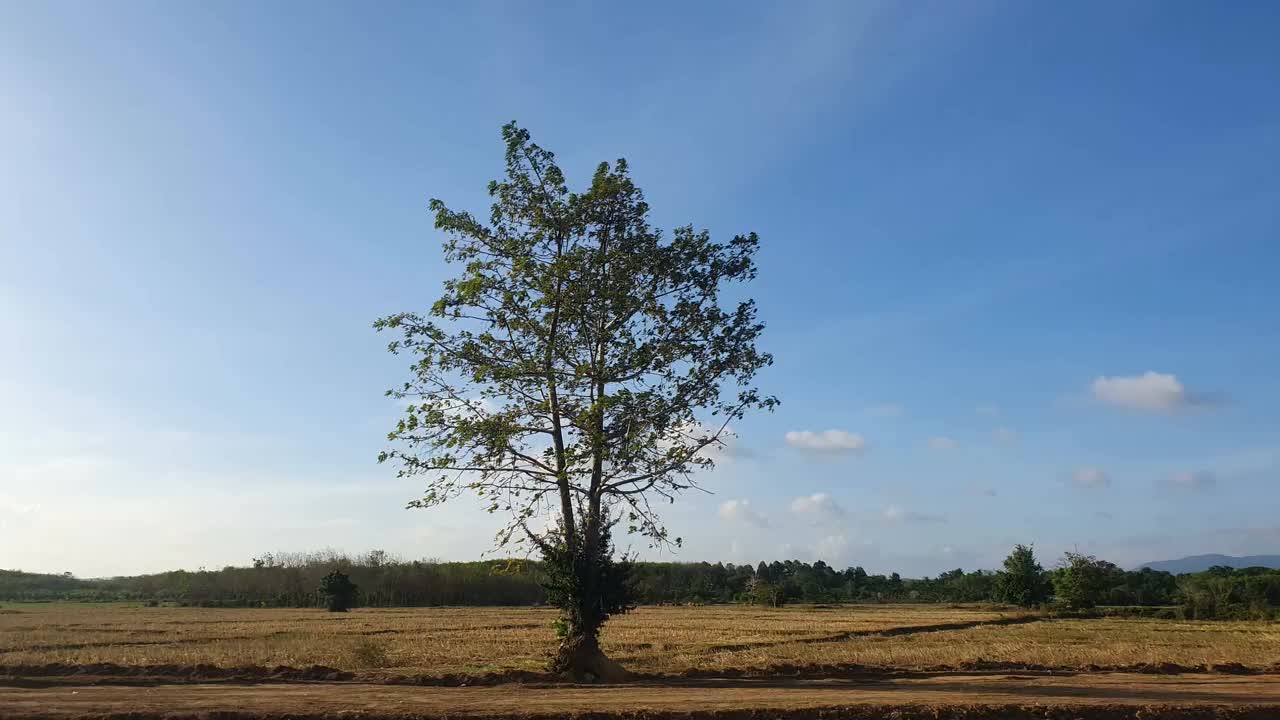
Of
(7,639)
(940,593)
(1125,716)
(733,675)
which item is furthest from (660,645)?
(940,593)

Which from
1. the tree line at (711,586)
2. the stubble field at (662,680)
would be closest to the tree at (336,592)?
the tree line at (711,586)

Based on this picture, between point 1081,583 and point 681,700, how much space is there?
62931 mm

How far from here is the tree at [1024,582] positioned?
7062 centimetres

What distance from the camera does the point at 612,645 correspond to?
102 feet

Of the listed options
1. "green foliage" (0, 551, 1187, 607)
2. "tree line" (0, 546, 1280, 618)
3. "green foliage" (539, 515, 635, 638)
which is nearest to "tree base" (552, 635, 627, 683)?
"green foliage" (539, 515, 635, 638)

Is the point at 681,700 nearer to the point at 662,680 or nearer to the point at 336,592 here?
the point at 662,680

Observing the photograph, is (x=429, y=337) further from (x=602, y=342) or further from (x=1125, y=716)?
(x=1125, y=716)

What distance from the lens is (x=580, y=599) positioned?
20156mm

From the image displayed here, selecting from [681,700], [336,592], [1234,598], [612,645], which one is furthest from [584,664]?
[1234,598]

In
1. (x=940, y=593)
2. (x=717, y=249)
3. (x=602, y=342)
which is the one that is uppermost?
(x=717, y=249)

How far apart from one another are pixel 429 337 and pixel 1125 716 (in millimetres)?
15981

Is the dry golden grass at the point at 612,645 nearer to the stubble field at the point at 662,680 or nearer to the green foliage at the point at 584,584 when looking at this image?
the stubble field at the point at 662,680

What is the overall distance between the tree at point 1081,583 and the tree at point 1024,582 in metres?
1.34

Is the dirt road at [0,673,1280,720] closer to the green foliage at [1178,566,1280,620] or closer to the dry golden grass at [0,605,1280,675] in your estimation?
the dry golden grass at [0,605,1280,675]
